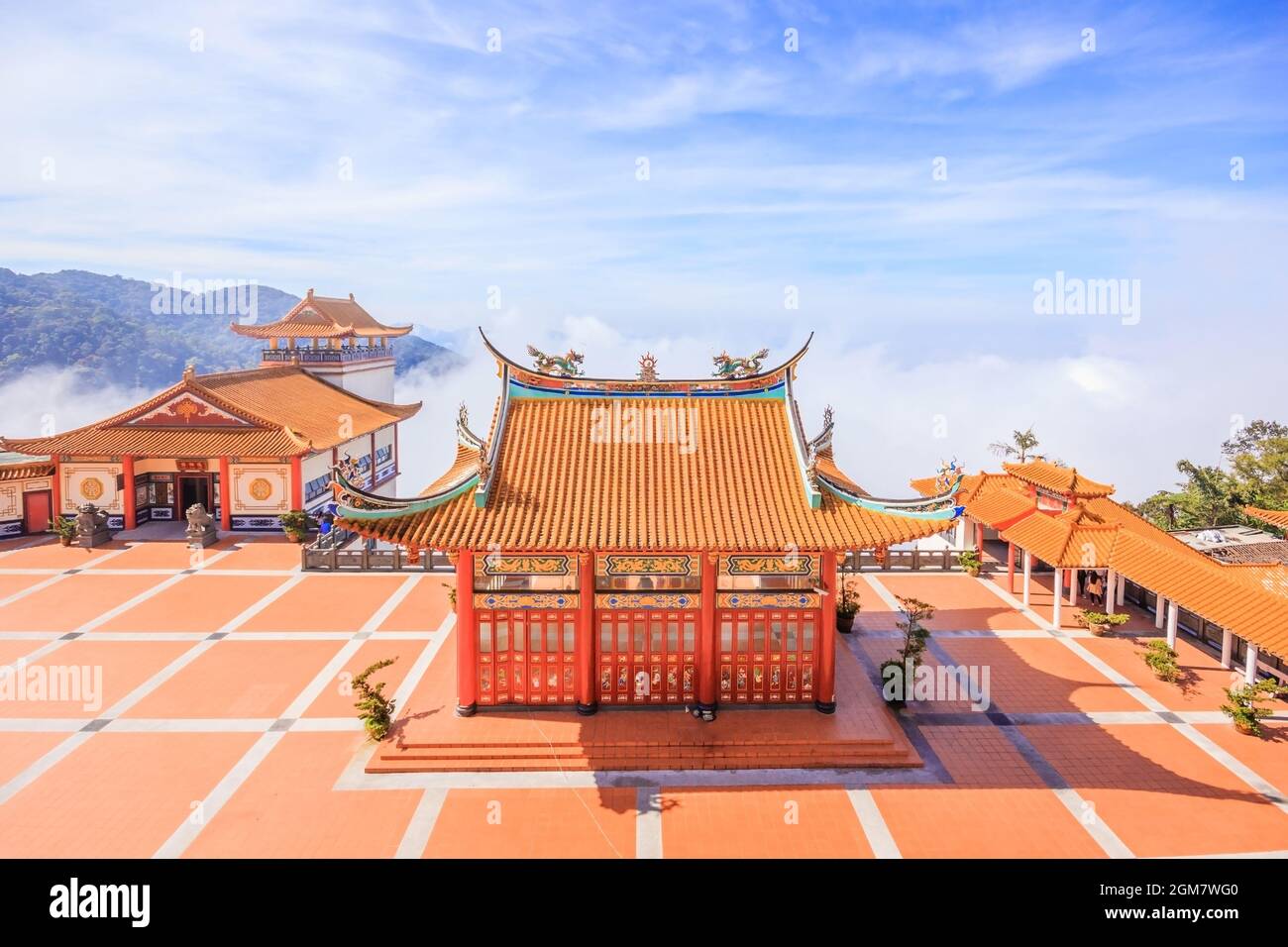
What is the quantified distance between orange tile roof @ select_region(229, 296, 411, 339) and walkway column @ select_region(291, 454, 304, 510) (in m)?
13.6

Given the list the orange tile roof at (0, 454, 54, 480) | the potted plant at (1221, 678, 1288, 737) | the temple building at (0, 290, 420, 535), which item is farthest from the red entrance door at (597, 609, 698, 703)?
the orange tile roof at (0, 454, 54, 480)

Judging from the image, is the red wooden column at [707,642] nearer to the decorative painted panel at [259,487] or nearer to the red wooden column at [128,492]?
the decorative painted panel at [259,487]

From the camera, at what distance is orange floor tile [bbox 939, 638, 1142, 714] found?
16750 millimetres

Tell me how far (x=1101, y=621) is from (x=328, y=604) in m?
21.8

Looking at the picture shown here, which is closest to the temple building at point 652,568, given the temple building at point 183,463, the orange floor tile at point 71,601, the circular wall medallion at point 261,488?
the orange floor tile at point 71,601

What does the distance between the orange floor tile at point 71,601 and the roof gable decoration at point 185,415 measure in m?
7.85

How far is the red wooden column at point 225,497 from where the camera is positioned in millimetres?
30266

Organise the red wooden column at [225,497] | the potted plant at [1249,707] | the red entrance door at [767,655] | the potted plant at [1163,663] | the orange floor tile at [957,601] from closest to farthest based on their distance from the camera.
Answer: the red entrance door at [767,655]
the potted plant at [1249,707]
the potted plant at [1163,663]
the orange floor tile at [957,601]
the red wooden column at [225,497]

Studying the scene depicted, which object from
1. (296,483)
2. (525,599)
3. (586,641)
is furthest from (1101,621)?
(296,483)

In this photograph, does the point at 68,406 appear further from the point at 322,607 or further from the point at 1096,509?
the point at 1096,509

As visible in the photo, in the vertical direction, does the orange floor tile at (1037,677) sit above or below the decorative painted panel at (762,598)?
below

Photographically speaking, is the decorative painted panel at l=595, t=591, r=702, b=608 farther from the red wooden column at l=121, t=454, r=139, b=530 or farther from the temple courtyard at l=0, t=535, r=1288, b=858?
the red wooden column at l=121, t=454, r=139, b=530

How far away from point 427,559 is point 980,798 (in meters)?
19.0

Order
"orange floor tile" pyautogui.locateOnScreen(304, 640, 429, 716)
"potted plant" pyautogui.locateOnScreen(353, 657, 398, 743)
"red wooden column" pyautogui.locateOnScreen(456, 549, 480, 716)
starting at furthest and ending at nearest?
"orange floor tile" pyautogui.locateOnScreen(304, 640, 429, 716), "red wooden column" pyautogui.locateOnScreen(456, 549, 480, 716), "potted plant" pyautogui.locateOnScreen(353, 657, 398, 743)
